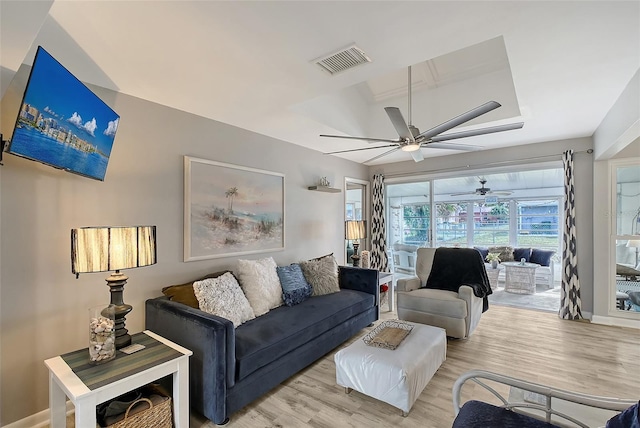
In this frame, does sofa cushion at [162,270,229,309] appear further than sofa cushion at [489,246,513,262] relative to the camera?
No

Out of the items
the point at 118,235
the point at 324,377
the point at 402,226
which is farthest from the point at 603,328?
the point at 118,235

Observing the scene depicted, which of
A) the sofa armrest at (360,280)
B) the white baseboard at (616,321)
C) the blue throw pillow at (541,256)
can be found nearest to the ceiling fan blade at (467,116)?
the sofa armrest at (360,280)

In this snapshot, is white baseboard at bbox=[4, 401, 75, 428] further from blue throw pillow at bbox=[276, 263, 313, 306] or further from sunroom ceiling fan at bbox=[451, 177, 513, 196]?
sunroom ceiling fan at bbox=[451, 177, 513, 196]

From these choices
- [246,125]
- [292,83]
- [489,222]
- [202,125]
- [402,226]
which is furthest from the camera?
[489,222]

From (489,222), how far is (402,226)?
103 inches

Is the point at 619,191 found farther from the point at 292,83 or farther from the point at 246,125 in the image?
the point at 246,125

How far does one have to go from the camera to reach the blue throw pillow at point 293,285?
3.15 m

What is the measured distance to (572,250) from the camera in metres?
4.04

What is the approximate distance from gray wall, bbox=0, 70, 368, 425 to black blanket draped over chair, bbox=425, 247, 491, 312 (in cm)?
246

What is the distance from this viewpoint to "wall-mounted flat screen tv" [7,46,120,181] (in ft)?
4.88

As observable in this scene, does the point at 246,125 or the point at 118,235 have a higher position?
the point at 246,125

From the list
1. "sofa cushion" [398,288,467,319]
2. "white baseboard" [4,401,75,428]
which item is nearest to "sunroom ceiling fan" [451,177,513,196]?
"sofa cushion" [398,288,467,319]

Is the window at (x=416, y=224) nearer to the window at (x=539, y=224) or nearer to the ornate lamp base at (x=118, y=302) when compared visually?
the window at (x=539, y=224)

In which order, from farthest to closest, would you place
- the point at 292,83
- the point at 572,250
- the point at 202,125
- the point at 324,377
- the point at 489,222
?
the point at 489,222
the point at 572,250
the point at 202,125
the point at 324,377
the point at 292,83
